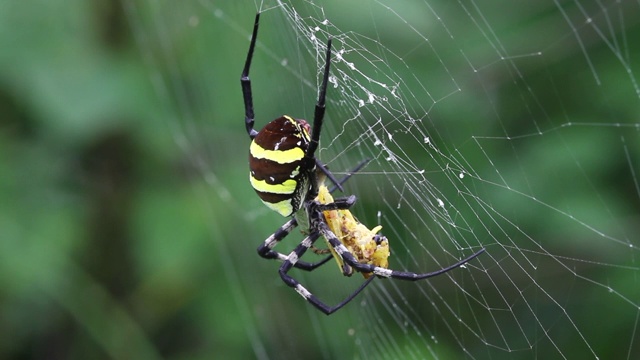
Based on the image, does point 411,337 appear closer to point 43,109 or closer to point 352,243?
point 352,243

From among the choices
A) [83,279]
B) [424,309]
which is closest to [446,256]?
[424,309]

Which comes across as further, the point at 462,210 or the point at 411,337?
the point at 411,337

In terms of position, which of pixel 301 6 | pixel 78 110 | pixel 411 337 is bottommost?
pixel 411 337

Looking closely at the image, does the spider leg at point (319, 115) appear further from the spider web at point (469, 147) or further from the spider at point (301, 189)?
the spider web at point (469, 147)

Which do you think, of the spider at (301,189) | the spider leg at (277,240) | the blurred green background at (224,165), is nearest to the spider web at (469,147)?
the blurred green background at (224,165)

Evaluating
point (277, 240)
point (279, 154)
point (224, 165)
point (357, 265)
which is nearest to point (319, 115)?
point (279, 154)

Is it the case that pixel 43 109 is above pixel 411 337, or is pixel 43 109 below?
above

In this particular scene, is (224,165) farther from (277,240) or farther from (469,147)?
(469,147)
